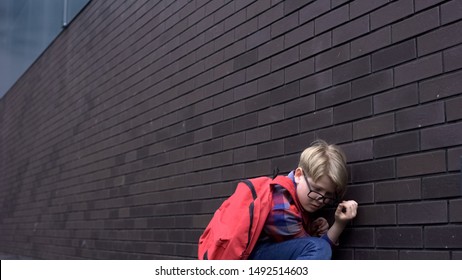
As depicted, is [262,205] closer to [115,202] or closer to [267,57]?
[267,57]

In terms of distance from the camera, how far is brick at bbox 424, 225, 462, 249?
263cm

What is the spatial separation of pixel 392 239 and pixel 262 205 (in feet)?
2.08

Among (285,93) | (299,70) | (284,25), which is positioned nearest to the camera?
(299,70)

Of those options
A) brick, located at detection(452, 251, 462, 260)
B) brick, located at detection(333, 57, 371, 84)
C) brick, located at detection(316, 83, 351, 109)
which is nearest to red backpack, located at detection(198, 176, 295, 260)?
brick, located at detection(316, 83, 351, 109)

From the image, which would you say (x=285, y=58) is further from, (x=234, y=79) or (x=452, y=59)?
(x=452, y=59)

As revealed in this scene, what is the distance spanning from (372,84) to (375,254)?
32.9 inches

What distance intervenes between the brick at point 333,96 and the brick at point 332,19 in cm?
36

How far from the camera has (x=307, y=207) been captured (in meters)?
3.23

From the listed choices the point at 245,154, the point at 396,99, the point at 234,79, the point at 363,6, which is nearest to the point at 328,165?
the point at 396,99

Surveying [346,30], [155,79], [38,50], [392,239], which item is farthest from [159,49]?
[38,50]

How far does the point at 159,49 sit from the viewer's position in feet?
18.2

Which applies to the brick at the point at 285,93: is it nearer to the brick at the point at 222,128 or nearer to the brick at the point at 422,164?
the brick at the point at 222,128

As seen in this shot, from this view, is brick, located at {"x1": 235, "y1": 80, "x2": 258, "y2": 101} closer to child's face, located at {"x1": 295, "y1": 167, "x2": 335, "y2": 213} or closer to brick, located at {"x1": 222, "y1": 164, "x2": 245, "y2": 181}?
brick, located at {"x1": 222, "y1": 164, "x2": 245, "y2": 181}

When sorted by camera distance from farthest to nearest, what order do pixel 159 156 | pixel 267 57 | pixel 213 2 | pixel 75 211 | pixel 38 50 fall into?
pixel 38 50 < pixel 75 211 < pixel 159 156 < pixel 213 2 < pixel 267 57
